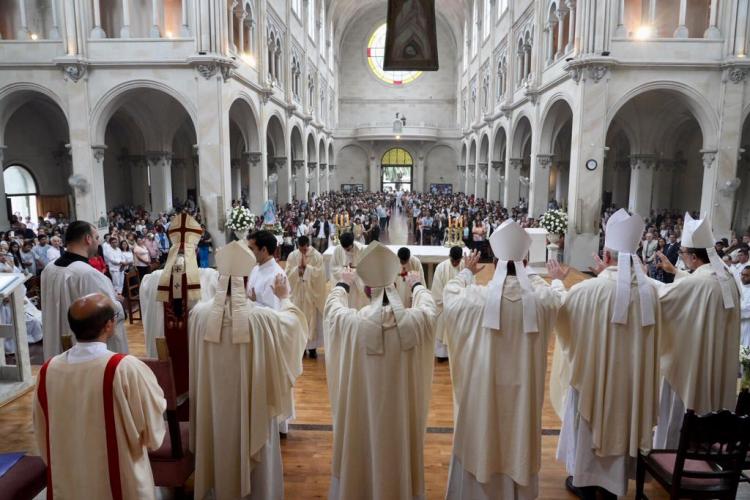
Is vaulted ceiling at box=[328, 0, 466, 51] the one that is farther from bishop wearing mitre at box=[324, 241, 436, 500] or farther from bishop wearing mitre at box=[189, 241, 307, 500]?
bishop wearing mitre at box=[324, 241, 436, 500]

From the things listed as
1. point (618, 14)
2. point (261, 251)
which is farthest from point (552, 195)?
point (261, 251)

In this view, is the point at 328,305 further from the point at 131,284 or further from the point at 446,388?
the point at 131,284

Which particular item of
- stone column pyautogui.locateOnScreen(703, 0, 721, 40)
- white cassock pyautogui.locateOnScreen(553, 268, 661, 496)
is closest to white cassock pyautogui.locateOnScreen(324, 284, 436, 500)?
white cassock pyautogui.locateOnScreen(553, 268, 661, 496)

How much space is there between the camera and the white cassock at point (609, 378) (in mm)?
3652

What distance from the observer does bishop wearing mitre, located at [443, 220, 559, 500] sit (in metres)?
3.42

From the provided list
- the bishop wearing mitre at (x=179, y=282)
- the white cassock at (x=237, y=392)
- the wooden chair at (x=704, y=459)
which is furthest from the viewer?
the bishop wearing mitre at (x=179, y=282)

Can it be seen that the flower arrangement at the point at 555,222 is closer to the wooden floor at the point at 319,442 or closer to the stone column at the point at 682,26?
the stone column at the point at 682,26

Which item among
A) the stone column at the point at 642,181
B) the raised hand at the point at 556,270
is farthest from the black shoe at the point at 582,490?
the stone column at the point at 642,181

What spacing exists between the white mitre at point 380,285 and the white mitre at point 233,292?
0.80 meters

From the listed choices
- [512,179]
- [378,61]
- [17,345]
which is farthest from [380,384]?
[378,61]

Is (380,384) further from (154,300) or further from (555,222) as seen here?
(555,222)

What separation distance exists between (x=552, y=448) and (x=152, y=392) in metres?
3.63

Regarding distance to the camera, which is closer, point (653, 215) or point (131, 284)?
point (131, 284)

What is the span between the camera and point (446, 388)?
6.18 meters
